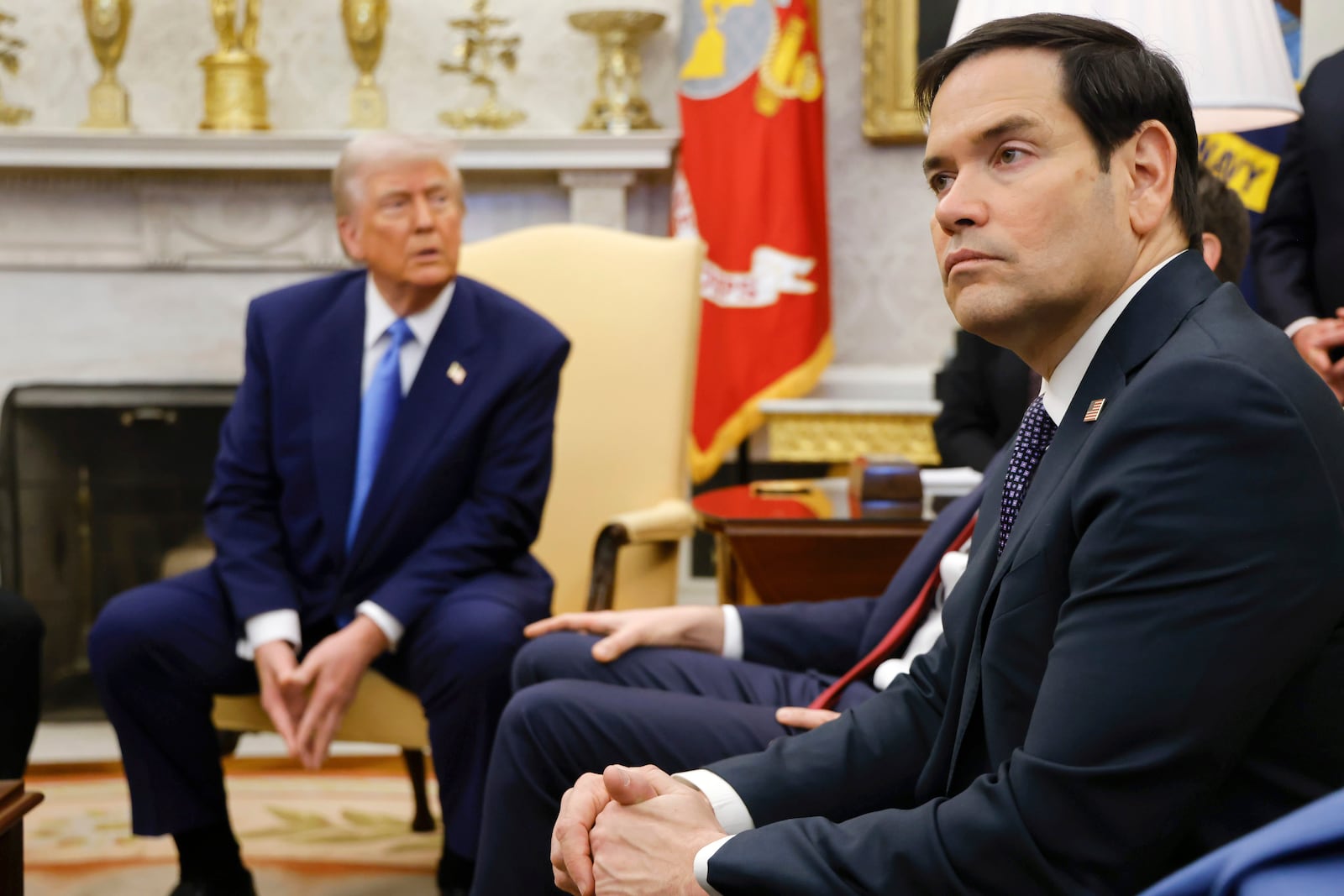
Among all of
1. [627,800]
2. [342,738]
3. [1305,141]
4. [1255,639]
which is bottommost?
[342,738]

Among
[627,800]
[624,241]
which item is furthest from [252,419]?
[627,800]

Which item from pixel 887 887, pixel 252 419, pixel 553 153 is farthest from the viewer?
pixel 553 153

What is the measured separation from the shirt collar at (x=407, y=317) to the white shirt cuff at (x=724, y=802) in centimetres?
144

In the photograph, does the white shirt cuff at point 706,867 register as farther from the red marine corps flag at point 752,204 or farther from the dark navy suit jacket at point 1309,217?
the red marine corps flag at point 752,204

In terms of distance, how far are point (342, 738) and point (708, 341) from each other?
6.44ft

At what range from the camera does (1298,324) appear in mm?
2197

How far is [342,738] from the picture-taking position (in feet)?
7.54

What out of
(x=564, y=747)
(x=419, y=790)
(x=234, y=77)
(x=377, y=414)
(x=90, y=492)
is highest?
(x=234, y=77)

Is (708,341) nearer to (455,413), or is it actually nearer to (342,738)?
(455,413)

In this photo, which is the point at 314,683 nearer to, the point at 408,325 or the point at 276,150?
the point at 408,325

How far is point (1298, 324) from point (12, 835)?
6.77 feet

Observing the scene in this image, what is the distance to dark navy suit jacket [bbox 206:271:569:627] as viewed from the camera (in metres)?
2.36

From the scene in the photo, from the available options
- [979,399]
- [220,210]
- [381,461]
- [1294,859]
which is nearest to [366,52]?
[220,210]

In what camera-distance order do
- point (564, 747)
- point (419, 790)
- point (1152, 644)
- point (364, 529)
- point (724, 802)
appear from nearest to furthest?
point (1152, 644), point (724, 802), point (564, 747), point (364, 529), point (419, 790)
